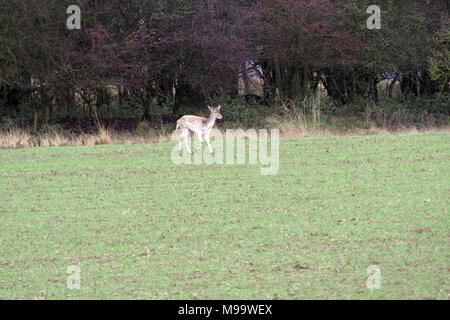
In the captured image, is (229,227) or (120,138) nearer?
(229,227)

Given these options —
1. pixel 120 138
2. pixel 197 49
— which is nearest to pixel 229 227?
pixel 120 138

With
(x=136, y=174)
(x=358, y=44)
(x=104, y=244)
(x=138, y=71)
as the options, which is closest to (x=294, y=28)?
(x=358, y=44)

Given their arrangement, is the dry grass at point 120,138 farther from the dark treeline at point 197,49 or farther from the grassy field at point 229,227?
the grassy field at point 229,227

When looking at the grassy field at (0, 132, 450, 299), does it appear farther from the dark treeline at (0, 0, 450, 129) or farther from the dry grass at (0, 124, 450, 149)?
the dark treeline at (0, 0, 450, 129)

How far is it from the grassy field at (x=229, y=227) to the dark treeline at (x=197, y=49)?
297 inches

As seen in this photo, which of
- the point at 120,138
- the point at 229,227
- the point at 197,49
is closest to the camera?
the point at 229,227

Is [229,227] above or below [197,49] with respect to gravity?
below

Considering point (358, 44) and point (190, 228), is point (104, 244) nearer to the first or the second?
point (190, 228)

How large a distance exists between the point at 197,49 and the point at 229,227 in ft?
51.2

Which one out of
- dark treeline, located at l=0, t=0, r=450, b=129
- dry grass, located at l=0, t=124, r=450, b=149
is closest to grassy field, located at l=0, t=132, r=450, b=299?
dry grass, located at l=0, t=124, r=450, b=149

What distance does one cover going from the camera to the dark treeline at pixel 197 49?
21.2 m

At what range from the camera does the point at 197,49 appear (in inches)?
933

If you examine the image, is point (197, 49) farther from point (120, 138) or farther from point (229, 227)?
point (229, 227)

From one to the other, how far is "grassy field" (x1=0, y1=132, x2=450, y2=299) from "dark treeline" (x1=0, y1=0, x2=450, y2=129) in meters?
7.55
